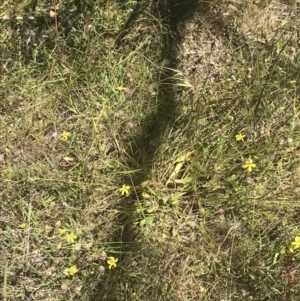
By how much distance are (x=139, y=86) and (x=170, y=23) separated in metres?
0.49

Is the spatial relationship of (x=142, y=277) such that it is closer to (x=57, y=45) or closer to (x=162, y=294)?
(x=162, y=294)

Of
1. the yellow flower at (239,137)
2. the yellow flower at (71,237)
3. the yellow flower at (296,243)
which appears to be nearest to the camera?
the yellow flower at (296,243)

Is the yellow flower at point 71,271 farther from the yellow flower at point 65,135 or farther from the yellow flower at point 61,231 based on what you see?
the yellow flower at point 65,135

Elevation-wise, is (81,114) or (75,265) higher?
(81,114)

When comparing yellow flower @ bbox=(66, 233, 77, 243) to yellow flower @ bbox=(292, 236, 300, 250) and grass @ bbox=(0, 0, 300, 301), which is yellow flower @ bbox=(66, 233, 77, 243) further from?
yellow flower @ bbox=(292, 236, 300, 250)

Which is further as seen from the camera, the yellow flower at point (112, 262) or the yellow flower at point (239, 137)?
the yellow flower at point (239, 137)

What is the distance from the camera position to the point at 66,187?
2.93m

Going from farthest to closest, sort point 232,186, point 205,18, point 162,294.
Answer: point 205,18 < point 232,186 < point 162,294

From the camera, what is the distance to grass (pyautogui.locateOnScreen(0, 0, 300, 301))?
→ 2.79 meters

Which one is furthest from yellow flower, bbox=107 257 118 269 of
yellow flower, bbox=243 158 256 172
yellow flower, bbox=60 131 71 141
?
yellow flower, bbox=243 158 256 172

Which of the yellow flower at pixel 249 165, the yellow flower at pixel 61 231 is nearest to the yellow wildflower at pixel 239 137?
the yellow flower at pixel 249 165

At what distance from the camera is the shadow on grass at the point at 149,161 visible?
8.98 feet

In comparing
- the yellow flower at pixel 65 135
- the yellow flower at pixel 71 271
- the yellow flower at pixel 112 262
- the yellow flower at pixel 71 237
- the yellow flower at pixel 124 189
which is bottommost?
the yellow flower at pixel 71 271

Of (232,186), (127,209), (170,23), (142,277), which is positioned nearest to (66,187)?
(127,209)
